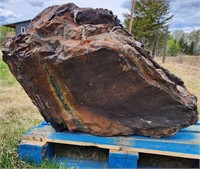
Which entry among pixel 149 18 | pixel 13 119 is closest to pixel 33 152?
pixel 13 119

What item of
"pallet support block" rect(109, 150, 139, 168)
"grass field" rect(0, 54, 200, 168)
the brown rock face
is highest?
the brown rock face

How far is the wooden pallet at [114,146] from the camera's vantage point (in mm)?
2258

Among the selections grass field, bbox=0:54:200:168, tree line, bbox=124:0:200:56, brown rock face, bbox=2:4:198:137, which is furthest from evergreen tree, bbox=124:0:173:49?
brown rock face, bbox=2:4:198:137

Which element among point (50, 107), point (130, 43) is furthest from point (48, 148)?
point (130, 43)

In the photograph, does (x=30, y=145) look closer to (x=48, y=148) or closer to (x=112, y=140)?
(x=48, y=148)

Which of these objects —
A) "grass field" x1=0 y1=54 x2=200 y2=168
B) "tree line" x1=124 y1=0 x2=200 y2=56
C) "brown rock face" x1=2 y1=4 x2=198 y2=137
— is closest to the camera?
"brown rock face" x1=2 y1=4 x2=198 y2=137

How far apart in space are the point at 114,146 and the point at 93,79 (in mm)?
585

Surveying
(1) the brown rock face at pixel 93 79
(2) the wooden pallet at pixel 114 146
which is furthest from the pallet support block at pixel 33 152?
(1) the brown rock face at pixel 93 79

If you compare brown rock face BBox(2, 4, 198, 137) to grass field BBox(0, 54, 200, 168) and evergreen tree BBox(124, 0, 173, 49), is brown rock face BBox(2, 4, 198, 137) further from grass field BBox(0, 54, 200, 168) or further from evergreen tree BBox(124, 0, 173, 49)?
evergreen tree BBox(124, 0, 173, 49)

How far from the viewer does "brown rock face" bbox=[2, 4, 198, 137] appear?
88.4 inches

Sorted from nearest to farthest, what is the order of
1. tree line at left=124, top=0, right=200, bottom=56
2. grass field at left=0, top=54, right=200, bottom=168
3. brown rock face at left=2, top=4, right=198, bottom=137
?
brown rock face at left=2, top=4, right=198, bottom=137, grass field at left=0, top=54, right=200, bottom=168, tree line at left=124, top=0, right=200, bottom=56

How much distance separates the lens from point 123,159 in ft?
7.43

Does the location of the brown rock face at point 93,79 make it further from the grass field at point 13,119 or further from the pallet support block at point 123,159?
the grass field at point 13,119

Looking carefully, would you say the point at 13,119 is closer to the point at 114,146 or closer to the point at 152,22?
the point at 114,146
